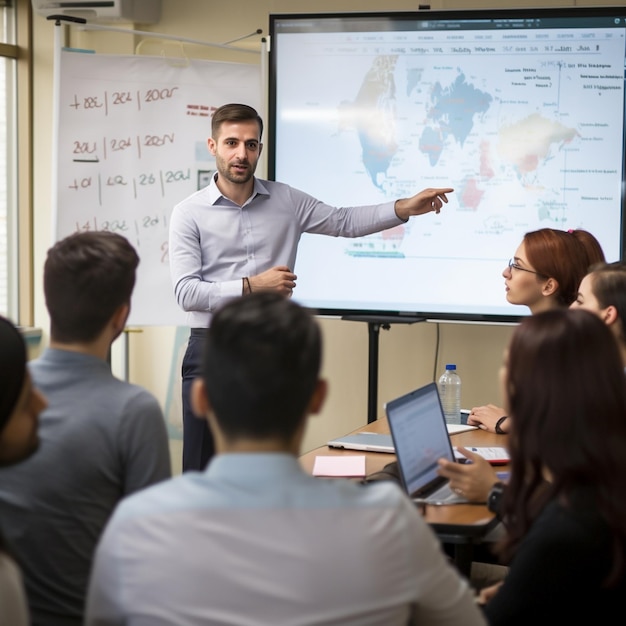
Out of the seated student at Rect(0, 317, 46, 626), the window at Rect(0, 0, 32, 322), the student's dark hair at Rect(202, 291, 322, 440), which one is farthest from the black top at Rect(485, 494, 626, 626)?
the window at Rect(0, 0, 32, 322)

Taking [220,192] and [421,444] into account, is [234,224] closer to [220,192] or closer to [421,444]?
[220,192]

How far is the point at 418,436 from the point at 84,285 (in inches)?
35.0

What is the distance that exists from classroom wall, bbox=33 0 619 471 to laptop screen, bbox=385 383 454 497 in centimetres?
208

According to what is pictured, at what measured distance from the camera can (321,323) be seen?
4.65m

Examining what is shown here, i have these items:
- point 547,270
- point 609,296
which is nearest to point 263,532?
point 609,296

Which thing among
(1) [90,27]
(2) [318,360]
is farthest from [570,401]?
(1) [90,27]

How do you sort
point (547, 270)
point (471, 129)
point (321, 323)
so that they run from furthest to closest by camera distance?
point (321, 323), point (471, 129), point (547, 270)

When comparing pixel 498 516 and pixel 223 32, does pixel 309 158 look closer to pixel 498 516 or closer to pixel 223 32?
pixel 223 32

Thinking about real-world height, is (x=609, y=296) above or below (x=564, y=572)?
above

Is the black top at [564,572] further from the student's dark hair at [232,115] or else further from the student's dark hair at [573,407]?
the student's dark hair at [232,115]

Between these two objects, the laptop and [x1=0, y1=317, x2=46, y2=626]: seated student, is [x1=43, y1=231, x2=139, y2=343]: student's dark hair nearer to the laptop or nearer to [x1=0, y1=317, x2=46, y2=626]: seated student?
[x1=0, y1=317, x2=46, y2=626]: seated student

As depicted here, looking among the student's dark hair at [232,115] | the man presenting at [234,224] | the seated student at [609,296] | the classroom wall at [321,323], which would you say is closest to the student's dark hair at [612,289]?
the seated student at [609,296]

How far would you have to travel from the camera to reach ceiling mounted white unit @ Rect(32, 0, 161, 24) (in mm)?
4438

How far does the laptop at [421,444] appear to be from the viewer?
2113 millimetres
